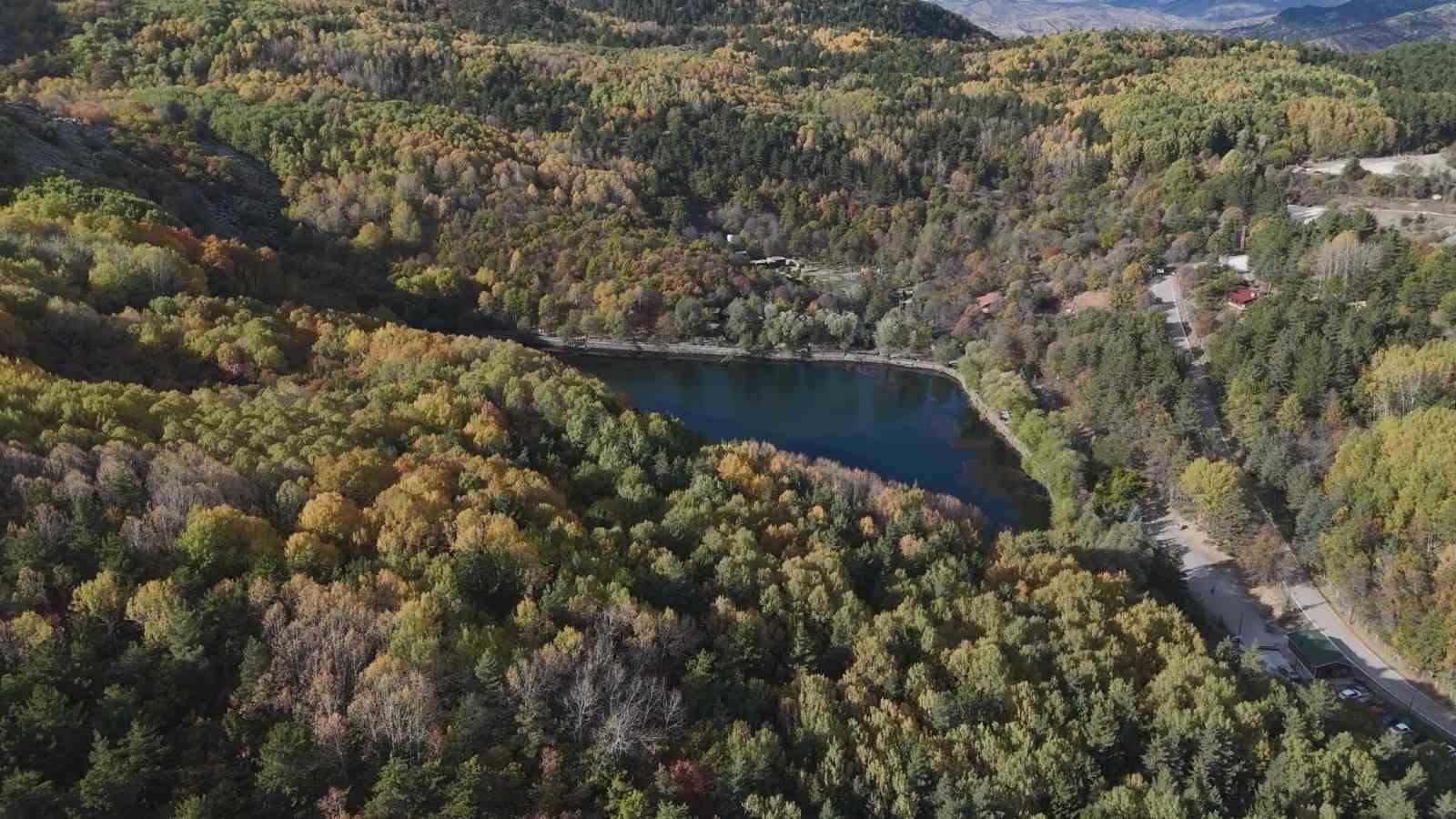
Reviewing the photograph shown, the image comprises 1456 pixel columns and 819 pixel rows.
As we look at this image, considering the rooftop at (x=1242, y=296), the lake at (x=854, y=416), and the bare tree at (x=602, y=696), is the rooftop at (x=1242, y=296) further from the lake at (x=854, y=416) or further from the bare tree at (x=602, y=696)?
the bare tree at (x=602, y=696)

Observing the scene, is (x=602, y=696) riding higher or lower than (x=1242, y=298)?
higher

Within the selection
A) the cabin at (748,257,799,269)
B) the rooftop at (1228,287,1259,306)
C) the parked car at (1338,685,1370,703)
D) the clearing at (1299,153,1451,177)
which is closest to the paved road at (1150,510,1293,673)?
the parked car at (1338,685,1370,703)

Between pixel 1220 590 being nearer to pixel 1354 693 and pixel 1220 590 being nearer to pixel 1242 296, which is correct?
pixel 1354 693

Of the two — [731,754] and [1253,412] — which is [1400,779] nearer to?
[731,754]

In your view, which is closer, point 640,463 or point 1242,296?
point 640,463

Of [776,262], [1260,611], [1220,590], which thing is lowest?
[776,262]

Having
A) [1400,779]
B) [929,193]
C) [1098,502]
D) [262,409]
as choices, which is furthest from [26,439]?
[929,193]

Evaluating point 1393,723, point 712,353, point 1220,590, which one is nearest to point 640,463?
point 1220,590
